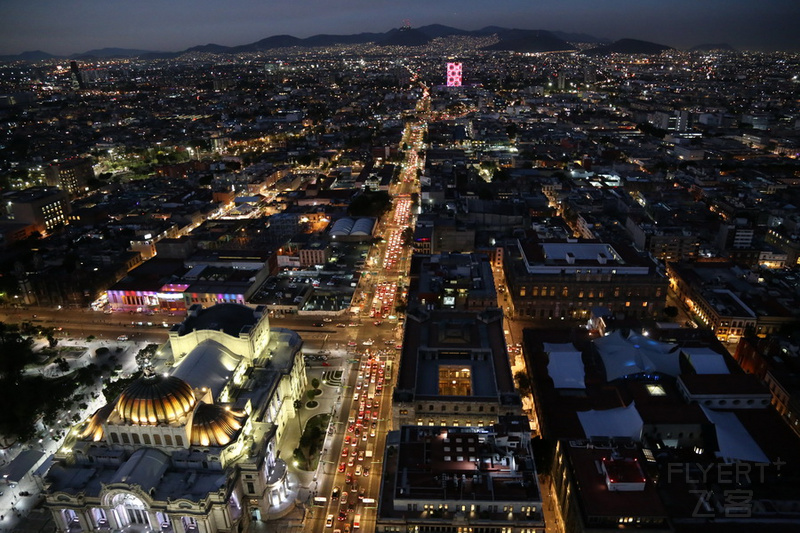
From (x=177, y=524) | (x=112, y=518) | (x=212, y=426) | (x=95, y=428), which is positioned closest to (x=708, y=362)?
(x=212, y=426)

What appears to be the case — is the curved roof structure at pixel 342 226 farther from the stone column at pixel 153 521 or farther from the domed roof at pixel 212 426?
the stone column at pixel 153 521

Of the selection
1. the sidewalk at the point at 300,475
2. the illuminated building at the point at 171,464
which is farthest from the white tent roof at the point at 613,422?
the illuminated building at the point at 171,464

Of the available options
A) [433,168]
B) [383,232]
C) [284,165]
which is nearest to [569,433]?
[383,232]

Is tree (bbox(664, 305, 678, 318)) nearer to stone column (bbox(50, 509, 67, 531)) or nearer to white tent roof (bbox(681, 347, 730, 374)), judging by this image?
white tent roof (bbox(681, 347, 730, 374))

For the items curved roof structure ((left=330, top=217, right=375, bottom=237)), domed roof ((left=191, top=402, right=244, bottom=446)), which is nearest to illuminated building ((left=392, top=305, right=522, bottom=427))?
domed roof ((left=191, top=402, right=244, bottom=446))

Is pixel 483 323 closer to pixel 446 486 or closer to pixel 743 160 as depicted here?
pixel 446 486

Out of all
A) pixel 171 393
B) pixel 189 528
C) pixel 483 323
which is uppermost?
pixel 171 393
